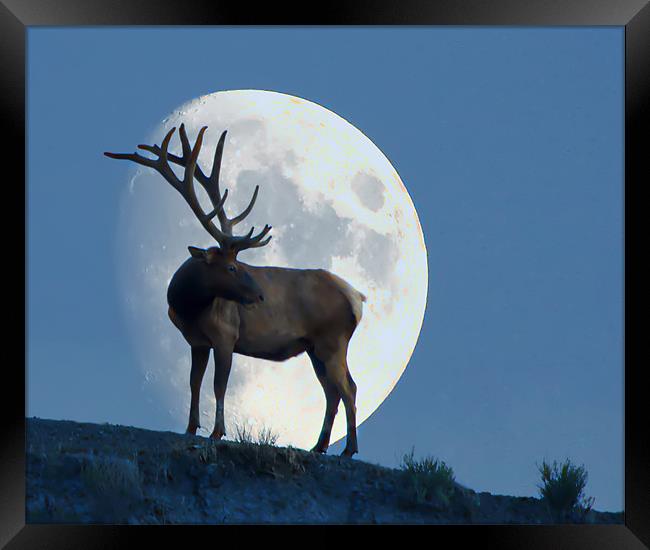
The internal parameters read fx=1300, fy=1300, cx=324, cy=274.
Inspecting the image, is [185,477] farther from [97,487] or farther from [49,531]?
[49,531]

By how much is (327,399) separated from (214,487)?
8.55ft

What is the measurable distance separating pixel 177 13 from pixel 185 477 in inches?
162

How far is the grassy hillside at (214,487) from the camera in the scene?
970cm

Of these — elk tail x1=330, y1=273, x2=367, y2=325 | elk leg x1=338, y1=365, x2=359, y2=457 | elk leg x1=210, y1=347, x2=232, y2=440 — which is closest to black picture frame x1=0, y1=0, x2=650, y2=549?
elk leg x1=210, y1=347, x2=232, y2=440

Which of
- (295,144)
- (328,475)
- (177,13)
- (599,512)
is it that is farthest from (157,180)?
(177,13)

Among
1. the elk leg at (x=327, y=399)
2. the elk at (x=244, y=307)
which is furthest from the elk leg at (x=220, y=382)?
the elk leg at (x=327, y=399)

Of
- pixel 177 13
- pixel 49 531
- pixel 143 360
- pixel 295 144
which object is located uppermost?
pixel 295 144

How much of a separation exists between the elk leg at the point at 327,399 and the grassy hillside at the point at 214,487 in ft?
3.45

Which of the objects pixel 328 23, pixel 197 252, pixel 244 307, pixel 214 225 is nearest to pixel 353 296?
pixel 244 307

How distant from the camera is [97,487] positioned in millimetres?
9695

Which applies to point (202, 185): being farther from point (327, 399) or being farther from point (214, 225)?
point (327, 399)

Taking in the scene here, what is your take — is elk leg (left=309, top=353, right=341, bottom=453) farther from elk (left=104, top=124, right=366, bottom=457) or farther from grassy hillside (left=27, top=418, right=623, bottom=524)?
grassy hillside (left=27, top=418, right=623, bottom=524)

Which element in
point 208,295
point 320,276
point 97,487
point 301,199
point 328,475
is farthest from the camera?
point 301,199

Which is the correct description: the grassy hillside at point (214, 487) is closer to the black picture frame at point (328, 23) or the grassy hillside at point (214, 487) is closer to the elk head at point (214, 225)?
the elk head at point (214, 225)
